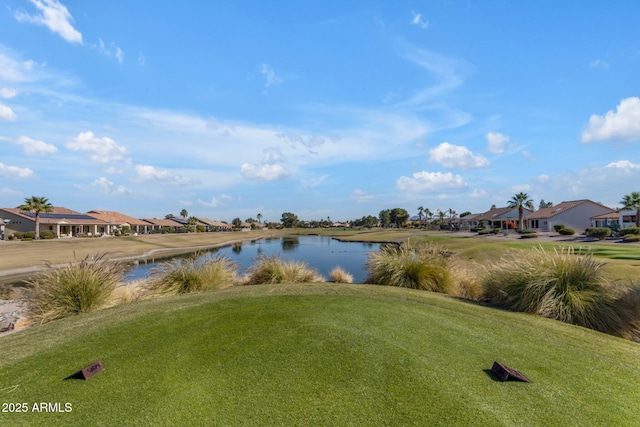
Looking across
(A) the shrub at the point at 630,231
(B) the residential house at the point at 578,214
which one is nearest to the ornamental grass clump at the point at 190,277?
(A) the shrub at the point at 630,231

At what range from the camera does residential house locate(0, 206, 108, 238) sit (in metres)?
53.8

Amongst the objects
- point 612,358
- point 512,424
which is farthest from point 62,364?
point 612,358

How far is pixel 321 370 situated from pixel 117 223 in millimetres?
82985

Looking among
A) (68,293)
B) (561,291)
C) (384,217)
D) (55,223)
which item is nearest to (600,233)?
(561,291)

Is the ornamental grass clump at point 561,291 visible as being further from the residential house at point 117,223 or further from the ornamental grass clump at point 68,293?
the residential house at point 117,223

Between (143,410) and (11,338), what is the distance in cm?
446

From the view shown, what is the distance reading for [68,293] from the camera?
25.3ft

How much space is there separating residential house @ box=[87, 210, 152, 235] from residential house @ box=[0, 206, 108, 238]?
1628 mm

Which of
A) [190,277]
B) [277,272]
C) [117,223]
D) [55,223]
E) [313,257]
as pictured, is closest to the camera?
[190,277]

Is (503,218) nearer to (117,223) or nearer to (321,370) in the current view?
(321,370)

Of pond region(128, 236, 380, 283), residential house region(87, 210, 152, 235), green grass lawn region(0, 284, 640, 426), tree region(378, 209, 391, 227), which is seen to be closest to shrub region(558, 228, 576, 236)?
pond region(128, 236, 380, 283)

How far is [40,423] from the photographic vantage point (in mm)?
2904

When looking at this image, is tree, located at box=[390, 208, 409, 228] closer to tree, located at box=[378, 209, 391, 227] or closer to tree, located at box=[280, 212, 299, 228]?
tree, located at box=[378, 209, 391, 227]

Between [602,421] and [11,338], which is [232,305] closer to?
[11,338]
